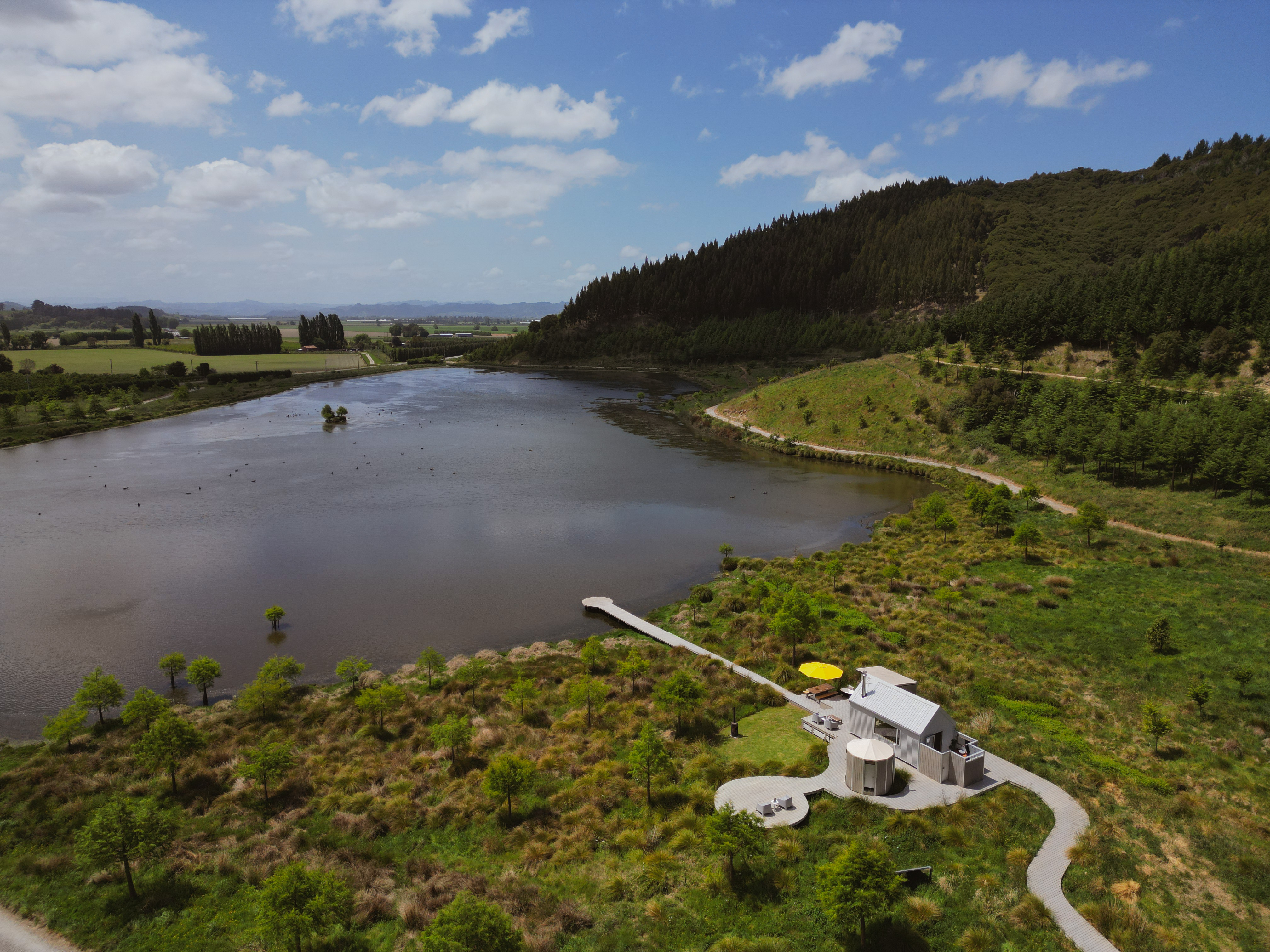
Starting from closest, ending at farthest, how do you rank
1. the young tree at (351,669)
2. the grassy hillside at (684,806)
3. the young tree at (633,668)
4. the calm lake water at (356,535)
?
the grassy hillside at (684,806), the young tree at (351,669), the young tree at (633,668), the calm lake water at (356,535)

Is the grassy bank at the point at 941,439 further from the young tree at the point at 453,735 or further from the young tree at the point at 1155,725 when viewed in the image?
the young tree at the point at 453,735

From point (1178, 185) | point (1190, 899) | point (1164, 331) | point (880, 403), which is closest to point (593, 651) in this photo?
point (1190, 899)

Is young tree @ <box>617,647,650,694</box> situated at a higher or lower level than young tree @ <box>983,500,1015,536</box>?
lower

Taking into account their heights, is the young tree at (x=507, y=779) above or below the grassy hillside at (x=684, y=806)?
above

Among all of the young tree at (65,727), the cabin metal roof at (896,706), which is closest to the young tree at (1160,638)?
the cabin metal roof at (896,706)

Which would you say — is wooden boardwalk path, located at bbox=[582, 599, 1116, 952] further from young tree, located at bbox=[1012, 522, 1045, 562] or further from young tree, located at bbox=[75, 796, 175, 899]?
young tree, located at bbox=[1012, 522, 1045, 562]

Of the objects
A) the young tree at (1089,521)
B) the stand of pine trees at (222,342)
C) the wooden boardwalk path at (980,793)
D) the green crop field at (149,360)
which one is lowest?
the wooden boardwalk path at (980,793)

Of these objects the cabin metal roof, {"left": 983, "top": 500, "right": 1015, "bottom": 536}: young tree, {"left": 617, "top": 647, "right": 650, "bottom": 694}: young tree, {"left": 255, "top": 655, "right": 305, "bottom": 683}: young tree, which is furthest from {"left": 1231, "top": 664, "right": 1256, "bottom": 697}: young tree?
{"left": 255, "top": 655, "right": 305, "bottom": 683}: young tree
